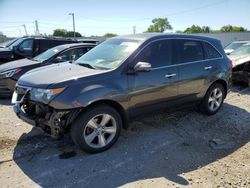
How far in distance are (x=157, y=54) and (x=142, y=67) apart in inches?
26.3

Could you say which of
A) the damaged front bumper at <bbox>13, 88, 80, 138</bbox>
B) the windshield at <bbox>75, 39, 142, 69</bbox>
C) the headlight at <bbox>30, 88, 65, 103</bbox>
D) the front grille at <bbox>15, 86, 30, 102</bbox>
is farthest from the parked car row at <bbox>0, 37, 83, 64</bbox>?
the headlight at <bbox>30, 88, 65, 103</bbox>

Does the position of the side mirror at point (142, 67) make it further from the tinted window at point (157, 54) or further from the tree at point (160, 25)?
the tree at point (160, 25)

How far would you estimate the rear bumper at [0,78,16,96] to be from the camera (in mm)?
6797

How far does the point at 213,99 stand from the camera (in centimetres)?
582

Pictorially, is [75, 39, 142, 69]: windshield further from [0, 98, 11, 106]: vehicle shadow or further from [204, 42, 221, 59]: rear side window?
[0, 98, 11, 106]: vehicle shadow

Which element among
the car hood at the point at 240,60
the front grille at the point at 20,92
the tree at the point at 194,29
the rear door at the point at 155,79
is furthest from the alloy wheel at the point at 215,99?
the tree at the point at 194,29

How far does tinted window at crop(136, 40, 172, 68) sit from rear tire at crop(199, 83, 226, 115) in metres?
1.48

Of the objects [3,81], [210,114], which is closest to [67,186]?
[210,114]

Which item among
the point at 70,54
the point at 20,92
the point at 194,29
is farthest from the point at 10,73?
the point at 194,29

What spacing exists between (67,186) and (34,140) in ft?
5.14

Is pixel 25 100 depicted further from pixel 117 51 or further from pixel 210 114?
pixel 210 114

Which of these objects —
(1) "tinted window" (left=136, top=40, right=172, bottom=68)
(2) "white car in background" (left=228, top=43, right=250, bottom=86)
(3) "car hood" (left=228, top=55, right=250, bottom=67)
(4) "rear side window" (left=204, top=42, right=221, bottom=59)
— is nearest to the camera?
(1) "tinted window" (left=136, top=40, right=172, bottom=68)

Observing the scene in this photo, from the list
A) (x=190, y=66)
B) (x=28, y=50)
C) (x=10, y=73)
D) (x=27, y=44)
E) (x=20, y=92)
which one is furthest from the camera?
(x=27, y=44)

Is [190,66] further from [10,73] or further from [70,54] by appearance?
[10,73]
